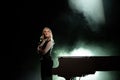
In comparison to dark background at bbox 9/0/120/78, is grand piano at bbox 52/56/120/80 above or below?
below

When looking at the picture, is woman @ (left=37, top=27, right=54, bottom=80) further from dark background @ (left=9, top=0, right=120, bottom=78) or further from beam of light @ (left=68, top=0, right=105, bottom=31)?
beam of light @ (left=68, top=0, right=105, bottom=31)

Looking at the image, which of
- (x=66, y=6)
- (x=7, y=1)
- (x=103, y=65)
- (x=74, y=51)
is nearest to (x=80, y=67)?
(x=103, y=65)

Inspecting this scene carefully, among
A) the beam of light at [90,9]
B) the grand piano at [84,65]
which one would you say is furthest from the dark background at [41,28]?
the grand piano at [84,65]

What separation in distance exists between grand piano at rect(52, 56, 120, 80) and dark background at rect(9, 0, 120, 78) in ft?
5.18

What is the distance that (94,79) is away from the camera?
253 inches

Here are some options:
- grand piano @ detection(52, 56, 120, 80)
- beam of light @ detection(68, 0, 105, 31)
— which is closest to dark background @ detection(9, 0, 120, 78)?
beam of light @ detection(68, 0, 105, 31)

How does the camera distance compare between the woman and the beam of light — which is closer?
the woman

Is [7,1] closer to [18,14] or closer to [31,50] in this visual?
[18,14]

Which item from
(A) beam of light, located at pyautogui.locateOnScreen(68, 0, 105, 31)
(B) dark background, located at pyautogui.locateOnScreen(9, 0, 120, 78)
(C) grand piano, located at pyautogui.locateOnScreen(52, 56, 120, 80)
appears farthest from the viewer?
(A) beam of light, located at pyautogui.locateOnScreen(68, 0, 105, 31)

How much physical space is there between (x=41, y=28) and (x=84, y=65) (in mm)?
2206

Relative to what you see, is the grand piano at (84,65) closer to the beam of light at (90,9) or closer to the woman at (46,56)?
the woman at (46,56)

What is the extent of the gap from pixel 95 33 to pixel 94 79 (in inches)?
52.1

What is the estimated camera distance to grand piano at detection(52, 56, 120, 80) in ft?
16.6

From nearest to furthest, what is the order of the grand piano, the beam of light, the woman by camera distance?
the woman → the grand piano → the beam of light
